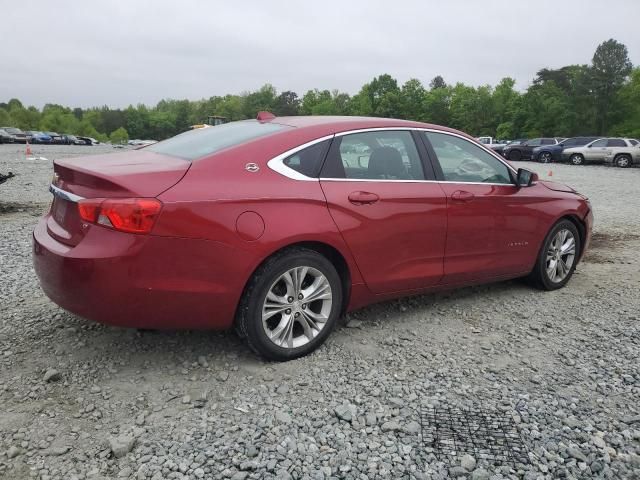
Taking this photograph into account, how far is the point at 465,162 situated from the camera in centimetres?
443

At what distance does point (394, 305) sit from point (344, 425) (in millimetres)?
1866

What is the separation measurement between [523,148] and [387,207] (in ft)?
109

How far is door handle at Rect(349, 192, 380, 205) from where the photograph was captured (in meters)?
3.55

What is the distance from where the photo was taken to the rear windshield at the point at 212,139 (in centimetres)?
347

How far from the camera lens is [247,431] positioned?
272 centimetres

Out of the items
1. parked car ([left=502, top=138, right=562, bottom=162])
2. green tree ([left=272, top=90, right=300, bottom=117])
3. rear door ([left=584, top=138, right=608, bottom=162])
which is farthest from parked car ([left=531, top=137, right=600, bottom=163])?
green tree ([left=272, top=90, right=300, bottom=117])

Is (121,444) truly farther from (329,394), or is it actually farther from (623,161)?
(623,161)

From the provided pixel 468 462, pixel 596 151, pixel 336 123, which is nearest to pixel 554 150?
pixel 596 151

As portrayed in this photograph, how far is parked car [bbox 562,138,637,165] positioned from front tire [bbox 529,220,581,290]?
1028 inches

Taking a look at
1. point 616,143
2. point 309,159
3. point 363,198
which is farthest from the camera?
point 616,143

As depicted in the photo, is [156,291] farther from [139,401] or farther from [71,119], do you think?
[71,119]

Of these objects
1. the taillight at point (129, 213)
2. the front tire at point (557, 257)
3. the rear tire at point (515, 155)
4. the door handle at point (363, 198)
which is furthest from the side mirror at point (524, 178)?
the rear tire at point (515, 155)

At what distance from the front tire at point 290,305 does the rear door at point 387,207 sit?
0.30m

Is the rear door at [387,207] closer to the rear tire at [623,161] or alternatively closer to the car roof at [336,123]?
the car roof at [336,123]
